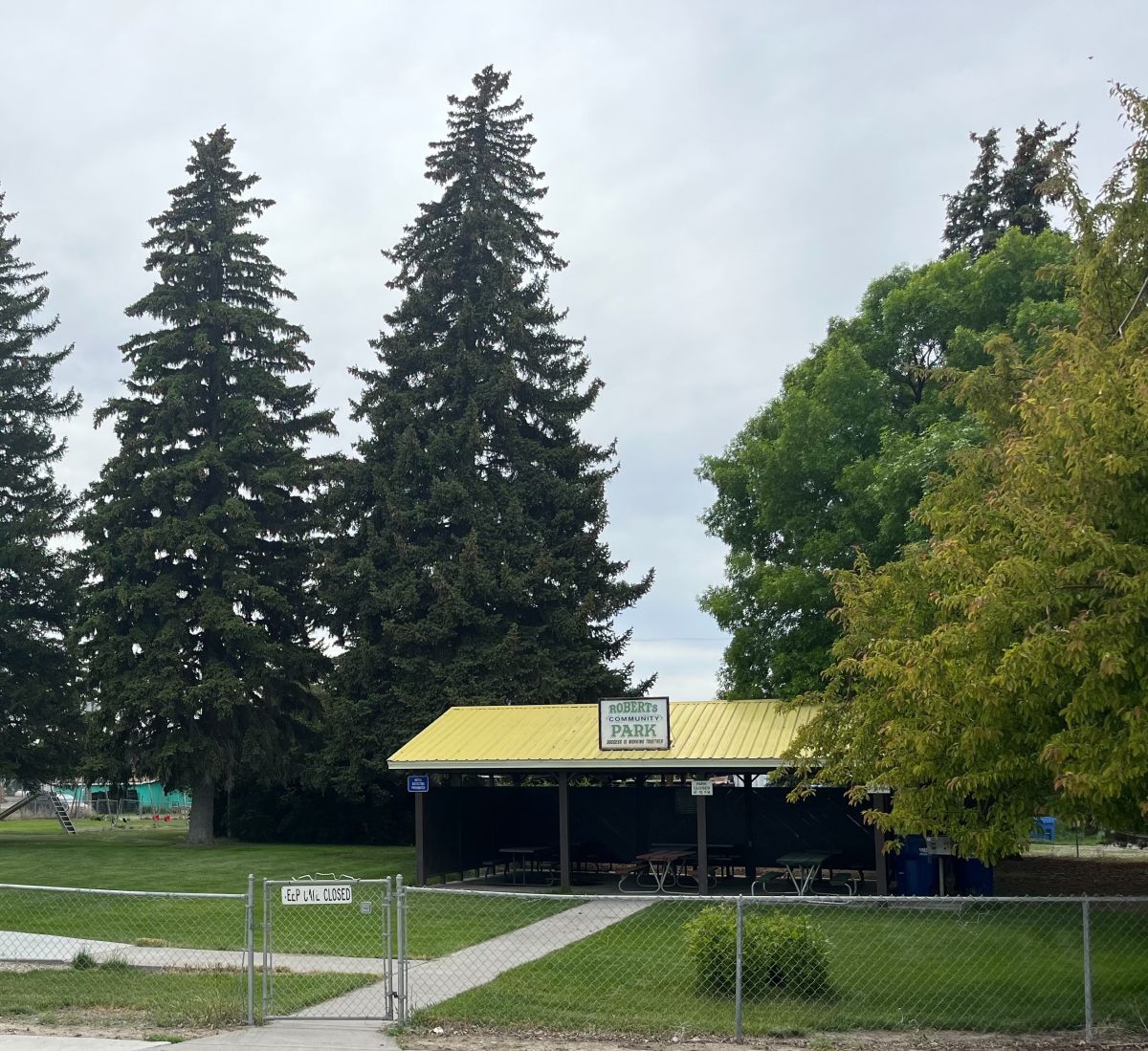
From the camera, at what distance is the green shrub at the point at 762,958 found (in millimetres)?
12125

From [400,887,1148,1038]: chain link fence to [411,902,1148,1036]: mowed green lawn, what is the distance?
2 cm

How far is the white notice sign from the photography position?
36.0 feet

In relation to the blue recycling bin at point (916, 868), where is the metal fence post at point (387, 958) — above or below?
above

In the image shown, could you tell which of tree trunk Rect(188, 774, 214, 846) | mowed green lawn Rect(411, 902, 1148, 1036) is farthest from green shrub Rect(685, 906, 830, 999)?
tree trunk Rect(188, 774, 214, 846)

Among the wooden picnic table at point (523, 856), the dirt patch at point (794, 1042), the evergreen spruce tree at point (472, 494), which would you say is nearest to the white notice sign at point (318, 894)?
the dirt patch at point (794, 1042)

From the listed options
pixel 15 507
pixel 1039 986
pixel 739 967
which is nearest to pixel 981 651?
pixel 739 967

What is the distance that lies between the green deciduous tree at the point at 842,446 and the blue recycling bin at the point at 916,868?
8.01m

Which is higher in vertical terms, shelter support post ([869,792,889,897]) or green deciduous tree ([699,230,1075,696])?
green deciduous tree ([699,230,1075,696])

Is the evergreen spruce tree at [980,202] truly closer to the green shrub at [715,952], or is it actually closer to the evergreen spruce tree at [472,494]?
the evergreen spruce tree at [472,494]

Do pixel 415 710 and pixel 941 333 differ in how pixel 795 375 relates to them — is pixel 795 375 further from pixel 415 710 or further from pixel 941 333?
pixel 415 710

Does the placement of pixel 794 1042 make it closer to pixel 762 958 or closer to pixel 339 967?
pixel 762 958

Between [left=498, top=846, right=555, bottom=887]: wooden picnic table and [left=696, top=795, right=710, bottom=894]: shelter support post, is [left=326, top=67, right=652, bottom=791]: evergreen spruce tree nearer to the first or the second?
[left=498, top=846, right=555, bottom=887]: wooden picnic table

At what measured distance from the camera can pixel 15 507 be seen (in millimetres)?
43875

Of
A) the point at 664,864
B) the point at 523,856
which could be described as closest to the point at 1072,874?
the point at 664,864
